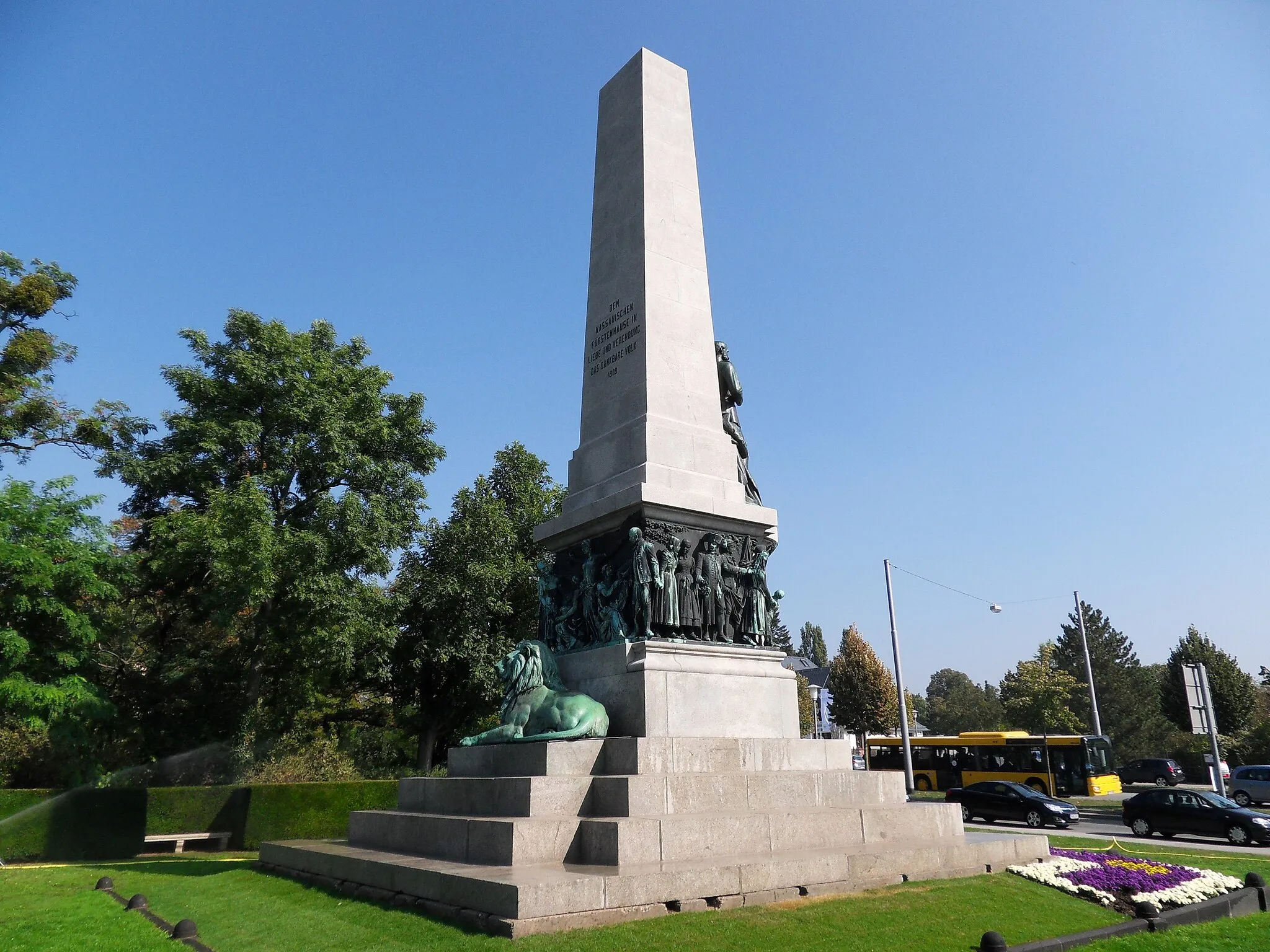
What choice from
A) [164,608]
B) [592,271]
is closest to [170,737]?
[164,608]

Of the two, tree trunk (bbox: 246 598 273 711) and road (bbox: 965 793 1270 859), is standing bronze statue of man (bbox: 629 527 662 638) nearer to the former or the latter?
road (bbox: 965 793 1270 859)

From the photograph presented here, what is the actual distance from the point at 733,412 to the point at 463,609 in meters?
19.4

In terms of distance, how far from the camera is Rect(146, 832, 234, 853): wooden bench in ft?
83.1

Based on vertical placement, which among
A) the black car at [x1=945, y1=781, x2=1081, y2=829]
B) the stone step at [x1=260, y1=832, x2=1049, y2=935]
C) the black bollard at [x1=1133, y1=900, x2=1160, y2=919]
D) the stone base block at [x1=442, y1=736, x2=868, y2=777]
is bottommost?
the black car at [x1=945, y1=781, x2=1081, y2=829]

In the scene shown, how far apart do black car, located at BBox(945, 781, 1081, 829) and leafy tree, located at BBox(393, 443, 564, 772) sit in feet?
52.2

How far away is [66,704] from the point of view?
2341 cm

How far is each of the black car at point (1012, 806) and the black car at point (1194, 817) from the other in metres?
1.90

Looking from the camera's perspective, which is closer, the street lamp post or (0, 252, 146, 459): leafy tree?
(0, 252, 146, 459): leafy tree

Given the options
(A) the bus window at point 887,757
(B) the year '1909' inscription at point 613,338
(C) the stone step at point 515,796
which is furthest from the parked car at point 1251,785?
(C) the stone step at point 515,796

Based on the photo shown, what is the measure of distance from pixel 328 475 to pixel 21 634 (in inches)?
384

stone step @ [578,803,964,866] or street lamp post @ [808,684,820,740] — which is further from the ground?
→ street lamp post @ [808,684,820,740]

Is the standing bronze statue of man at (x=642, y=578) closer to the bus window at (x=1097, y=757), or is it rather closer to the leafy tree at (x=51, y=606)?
the leafy tree at (x=51, y=606)

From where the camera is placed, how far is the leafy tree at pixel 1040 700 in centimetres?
6681

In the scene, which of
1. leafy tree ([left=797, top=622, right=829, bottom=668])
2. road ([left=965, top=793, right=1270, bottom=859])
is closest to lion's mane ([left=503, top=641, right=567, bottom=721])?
road ([left=965, top=793, right=1270, bottom=859])
